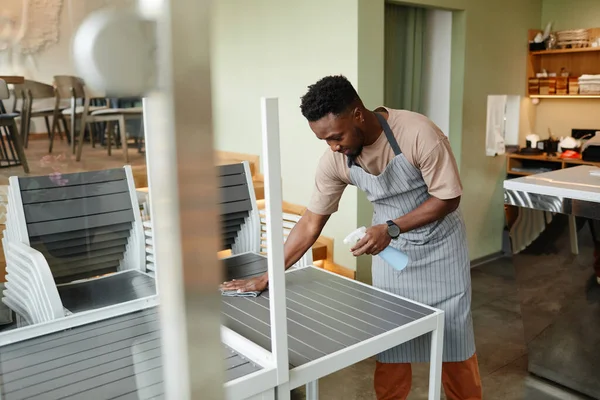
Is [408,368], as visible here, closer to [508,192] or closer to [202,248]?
[508,192]

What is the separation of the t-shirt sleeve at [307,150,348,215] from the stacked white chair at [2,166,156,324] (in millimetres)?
1237

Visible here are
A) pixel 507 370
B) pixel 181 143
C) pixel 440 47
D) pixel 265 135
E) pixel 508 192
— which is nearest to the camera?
pixel 181 143

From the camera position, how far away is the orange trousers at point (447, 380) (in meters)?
1.96

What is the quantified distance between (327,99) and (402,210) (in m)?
0.51

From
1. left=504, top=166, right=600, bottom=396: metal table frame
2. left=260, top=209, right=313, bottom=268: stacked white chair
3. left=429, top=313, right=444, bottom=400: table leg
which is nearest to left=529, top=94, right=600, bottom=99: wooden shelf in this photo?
left=504, top=166, right=600, bottom=396: metal table frame

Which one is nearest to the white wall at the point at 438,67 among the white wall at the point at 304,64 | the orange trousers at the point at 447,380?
the white wall at the point at 304,64

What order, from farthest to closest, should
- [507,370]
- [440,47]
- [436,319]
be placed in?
1. [440,47]
2. [507,370]
3. [436,319]

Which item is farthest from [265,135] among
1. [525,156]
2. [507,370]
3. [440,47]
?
[525,156]

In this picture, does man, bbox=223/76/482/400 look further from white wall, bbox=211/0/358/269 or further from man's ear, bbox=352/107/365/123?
white wall, bbox=211/0/358/269

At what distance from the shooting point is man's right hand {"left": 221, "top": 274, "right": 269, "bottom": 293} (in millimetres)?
1816

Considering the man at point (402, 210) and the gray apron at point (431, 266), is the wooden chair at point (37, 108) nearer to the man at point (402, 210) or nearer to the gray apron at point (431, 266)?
the man at point (402, 210)

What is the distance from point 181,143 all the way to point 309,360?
1133 millimetres

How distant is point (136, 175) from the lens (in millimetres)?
474

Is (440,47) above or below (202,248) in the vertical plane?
above
